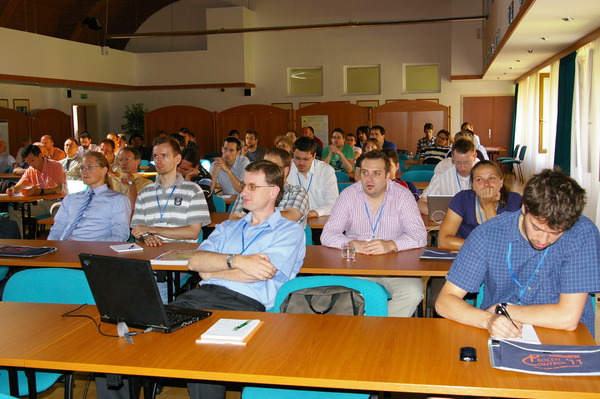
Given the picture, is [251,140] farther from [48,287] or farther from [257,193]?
[48,287]

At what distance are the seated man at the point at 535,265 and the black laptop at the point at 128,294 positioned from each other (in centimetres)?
118

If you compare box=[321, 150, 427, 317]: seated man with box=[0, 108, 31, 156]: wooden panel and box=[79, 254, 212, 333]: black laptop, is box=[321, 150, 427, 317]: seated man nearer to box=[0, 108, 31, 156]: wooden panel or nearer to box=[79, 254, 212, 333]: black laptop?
box=[79, 254, 212, 333]: black laptop

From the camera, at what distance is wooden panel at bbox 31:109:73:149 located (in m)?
15.7

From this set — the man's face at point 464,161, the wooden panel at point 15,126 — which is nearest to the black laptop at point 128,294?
the man's face at point 464,161

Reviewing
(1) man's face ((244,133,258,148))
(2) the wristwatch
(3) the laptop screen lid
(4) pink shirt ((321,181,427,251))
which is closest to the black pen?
(2) the wristwatch

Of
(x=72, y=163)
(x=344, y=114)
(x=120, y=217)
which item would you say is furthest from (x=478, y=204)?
(x=344, y=114)

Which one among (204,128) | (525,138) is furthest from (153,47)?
(525,138)

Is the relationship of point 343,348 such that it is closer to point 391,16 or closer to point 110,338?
point 110,338

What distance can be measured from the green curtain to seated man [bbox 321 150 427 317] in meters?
6.39

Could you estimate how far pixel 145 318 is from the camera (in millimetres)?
2416

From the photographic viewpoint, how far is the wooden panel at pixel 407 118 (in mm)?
16672

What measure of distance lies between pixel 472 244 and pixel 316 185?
3611mm

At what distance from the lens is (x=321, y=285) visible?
285 cm

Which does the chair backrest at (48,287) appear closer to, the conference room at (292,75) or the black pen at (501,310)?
the black pen at (501,310)
